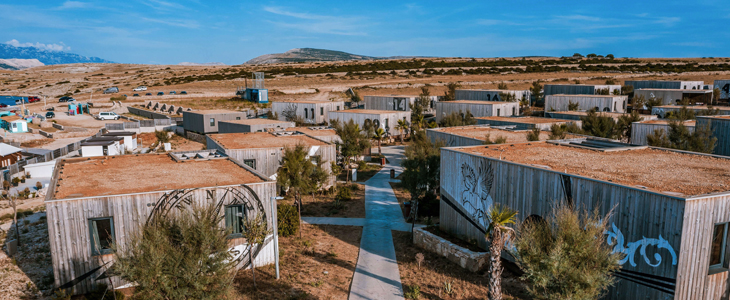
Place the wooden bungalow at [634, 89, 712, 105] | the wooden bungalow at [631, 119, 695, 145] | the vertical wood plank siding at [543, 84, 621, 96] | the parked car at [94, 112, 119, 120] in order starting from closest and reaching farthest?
the wooden bungalow at [631, 119, 695, 145], the wooden bungalow at [634, 89, 712, 105], the vertical wood plank siding at [543, 84, 621, 96], the parked car at [94, 112, 119, 120]

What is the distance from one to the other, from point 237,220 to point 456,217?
8305mm

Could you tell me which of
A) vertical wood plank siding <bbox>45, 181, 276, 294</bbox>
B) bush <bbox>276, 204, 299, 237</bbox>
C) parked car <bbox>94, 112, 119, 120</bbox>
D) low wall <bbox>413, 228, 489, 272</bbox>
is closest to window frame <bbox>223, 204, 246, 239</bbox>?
vertical wood plank siding <bbox>45, 181, 276, 294</bbox>

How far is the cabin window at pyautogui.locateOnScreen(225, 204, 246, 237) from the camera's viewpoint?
49.8 feet

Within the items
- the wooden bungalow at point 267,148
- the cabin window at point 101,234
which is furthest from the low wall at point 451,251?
the cabin window at point 101,234

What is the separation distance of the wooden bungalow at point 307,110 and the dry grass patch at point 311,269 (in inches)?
1247

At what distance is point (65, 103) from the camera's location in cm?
7344

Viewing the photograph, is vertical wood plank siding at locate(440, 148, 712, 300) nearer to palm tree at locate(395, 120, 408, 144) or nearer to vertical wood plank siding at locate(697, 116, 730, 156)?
vertical wood plank siding at locate(697, 116, 730, 156)

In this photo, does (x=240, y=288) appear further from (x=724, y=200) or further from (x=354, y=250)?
(x=724, y=200)

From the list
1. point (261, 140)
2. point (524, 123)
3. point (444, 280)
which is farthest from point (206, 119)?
point (444, 280)

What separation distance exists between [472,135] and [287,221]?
13925 mm

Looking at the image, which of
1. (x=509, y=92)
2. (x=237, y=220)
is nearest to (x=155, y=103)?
(x=509, y=92)

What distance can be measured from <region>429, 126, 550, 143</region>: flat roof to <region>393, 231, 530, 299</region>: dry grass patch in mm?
12229

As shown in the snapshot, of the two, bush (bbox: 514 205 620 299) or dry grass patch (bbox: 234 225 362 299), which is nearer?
bush (bbox: 514 205 620 299)

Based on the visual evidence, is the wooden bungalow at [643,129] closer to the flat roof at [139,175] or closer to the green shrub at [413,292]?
the green shrub at [413,292]
